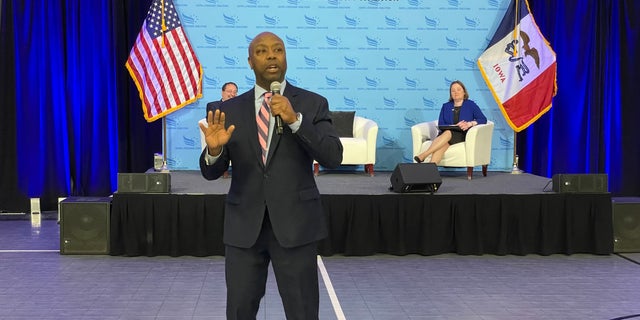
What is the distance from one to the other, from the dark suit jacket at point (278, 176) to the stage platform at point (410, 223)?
11.6 ft

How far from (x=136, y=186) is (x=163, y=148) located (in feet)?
8.44

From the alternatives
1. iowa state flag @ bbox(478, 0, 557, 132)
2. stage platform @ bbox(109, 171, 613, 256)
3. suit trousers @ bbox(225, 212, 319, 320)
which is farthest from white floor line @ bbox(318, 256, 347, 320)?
iowa state flag @ bbox(478, 0, 557, 132)

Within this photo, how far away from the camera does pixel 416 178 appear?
609 cm

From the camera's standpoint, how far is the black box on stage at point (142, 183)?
5965 mm

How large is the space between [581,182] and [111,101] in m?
5.54

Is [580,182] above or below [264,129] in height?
below

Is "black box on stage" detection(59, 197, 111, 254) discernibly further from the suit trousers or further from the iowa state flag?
the iowa state flag

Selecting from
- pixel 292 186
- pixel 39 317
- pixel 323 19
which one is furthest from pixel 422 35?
pixel 292 186

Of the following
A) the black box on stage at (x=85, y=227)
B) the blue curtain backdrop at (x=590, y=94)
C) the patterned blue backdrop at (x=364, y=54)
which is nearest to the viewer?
the black box on stage at (x=85, y=227)

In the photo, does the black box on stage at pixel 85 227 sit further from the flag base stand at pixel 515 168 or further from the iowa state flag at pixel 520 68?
the iowa state flag at pixel 520 68

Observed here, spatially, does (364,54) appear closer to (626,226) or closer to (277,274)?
(626,226)

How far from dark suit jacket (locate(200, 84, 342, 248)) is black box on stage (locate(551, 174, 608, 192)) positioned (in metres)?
4.25

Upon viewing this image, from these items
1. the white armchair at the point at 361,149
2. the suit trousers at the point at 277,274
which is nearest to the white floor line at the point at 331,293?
the suit trousers at the point at 277,274

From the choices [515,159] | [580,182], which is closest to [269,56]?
[580,182]
